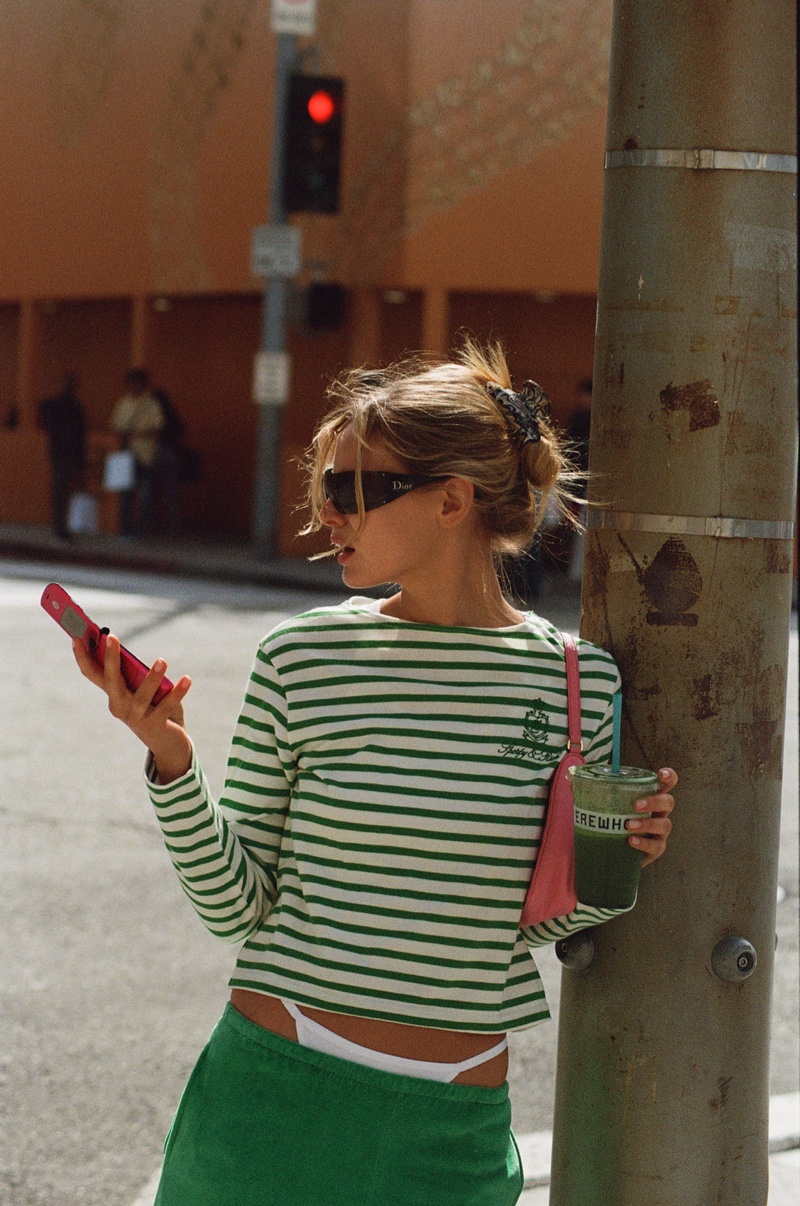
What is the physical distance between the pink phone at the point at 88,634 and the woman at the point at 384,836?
0.8 inches

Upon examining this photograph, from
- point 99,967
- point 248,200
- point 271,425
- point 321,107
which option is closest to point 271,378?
point 271,425

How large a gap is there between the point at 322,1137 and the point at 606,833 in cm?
50

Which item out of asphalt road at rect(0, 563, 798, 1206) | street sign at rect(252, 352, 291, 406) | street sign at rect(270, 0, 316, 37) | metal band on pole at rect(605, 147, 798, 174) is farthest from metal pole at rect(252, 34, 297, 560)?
metal band on pole at rect(605, 147, 798, 174)

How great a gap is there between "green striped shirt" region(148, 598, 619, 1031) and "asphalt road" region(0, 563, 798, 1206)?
5.78 ft

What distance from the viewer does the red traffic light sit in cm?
1658

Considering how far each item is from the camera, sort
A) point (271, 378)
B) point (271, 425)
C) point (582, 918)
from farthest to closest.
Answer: point (271, 425) → point (271, 378) → point (582, 918)

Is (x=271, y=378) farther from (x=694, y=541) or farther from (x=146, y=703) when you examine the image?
(x=146, y=703)

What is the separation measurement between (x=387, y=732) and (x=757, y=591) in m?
0.61

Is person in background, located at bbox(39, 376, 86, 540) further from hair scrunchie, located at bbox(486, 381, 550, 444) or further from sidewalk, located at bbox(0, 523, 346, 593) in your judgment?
hair scrunchie, located at bbox(486, 381, 550, 444)

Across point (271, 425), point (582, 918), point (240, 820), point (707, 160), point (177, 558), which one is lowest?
point (177, 558)

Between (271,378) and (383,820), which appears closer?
(383,820)

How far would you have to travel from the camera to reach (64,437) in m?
19.8

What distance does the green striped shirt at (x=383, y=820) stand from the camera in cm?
216

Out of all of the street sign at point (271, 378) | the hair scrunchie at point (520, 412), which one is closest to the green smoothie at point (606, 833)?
the hair scrunchie at point (520, 412)
